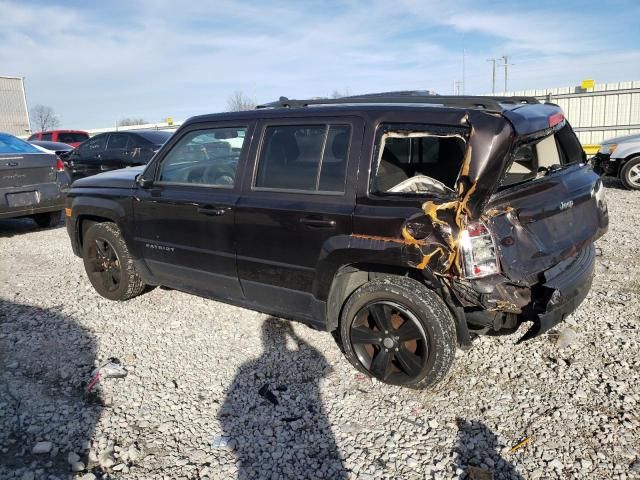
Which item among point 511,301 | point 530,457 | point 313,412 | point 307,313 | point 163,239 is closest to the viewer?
point 530,457

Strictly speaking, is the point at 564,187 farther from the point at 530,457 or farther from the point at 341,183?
the point at 530,457

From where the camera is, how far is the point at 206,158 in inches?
163

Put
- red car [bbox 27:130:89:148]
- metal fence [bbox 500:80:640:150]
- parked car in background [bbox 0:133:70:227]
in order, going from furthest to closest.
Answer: red car [bbox 27:130:89:148] → metal fence [bbox 500:80:640:150] → parked car in background [bbox 0:133:70:227]

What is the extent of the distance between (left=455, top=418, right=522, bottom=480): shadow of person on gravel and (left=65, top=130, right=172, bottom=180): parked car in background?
31.3 feet

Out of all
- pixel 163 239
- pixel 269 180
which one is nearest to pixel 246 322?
pixel 163 239

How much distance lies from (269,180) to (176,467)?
1.95 m

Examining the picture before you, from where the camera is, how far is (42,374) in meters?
3.57

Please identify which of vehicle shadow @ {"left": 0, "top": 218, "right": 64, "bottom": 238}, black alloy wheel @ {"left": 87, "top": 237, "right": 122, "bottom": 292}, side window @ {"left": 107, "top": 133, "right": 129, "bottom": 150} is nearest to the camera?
black alloy wheel @ {"left": 87, "top": 237, "right": 122, "bottom": 292}

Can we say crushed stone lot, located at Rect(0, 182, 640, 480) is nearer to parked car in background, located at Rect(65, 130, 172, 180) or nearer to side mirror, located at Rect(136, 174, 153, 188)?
side mirror, located at Rect(136, 174, 153, 188)

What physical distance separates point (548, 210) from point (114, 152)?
1059cm

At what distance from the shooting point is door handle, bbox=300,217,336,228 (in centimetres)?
319

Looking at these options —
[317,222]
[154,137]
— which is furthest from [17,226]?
[317,222]

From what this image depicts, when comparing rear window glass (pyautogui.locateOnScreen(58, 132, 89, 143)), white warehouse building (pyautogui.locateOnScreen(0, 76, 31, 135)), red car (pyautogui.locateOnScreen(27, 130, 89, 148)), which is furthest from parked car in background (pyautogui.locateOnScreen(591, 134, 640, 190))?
white warehouse building (pyautogui.locateOnScreen(0, 76, 31, 135))

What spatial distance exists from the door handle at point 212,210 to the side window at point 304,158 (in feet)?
1.13
